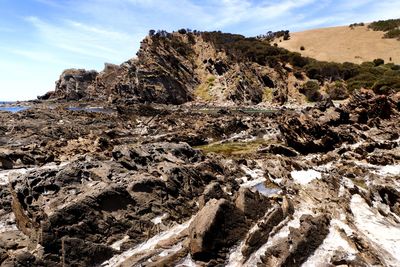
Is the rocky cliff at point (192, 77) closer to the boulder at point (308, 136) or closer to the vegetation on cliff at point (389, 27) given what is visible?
the vegetation on cliff at point (389, 27)

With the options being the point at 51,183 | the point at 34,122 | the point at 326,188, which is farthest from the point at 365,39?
the point at 51,183

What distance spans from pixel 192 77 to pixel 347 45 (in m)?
74.2

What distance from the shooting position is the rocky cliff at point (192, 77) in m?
138

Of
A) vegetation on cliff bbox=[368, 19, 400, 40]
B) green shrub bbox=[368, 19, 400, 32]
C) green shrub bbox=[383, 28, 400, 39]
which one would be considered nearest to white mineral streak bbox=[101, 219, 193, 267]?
vegetation on cliff bbox=[368, 19, 400, 40]

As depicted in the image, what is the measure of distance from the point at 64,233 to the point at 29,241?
213 centimetres

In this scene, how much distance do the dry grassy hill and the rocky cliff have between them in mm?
24928

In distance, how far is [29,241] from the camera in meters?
21.8

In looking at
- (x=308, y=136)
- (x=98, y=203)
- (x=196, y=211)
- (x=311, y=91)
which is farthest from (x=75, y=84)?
(x=98, y=203)

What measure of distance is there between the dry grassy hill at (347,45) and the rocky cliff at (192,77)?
2493cm

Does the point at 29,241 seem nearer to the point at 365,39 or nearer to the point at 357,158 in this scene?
the point at 357,158

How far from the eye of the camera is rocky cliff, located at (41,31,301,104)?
138375 millimetres

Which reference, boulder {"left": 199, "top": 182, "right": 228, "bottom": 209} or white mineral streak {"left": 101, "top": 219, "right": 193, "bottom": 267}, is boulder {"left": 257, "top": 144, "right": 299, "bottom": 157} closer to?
boulder {"left": 199, "top": 182, "right": 228, "bottom": 209}

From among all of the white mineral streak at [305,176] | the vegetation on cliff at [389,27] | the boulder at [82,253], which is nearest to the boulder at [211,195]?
the boulder at [82,253]

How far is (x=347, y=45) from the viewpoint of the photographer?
17925 cm
